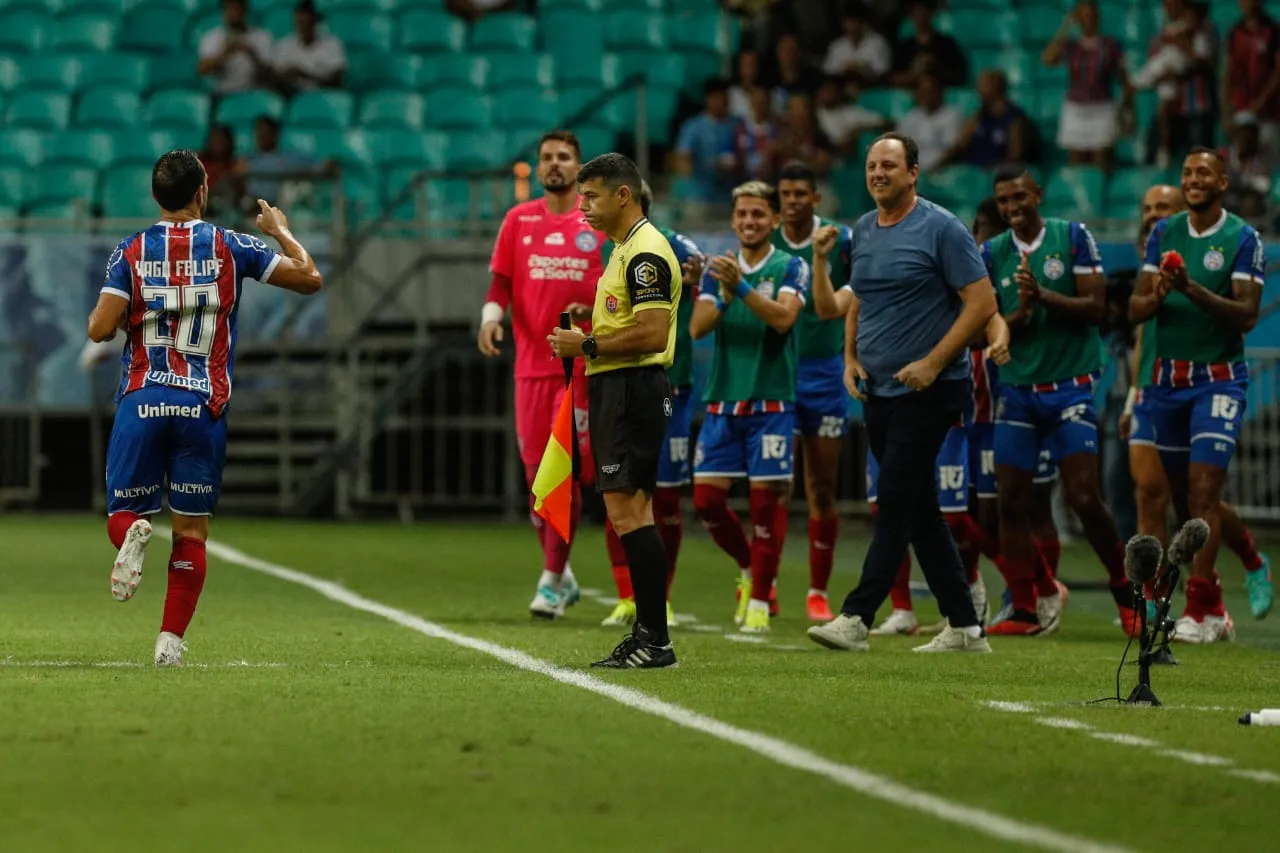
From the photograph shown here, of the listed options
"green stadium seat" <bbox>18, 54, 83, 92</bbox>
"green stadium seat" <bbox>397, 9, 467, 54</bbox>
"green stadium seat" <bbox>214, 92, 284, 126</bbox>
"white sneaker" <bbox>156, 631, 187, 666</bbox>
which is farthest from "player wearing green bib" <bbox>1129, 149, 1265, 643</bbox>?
"green stadium seat" <bbox>18, 54, 83, 92</bbox>

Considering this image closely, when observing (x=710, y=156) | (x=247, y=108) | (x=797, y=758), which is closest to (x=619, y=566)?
(x=797, y=758)

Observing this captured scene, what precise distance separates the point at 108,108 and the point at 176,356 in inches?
610

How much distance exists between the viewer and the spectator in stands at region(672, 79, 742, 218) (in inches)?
805

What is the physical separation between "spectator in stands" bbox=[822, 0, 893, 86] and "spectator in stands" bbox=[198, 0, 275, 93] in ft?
19.4

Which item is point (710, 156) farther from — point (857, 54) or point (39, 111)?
point (39, 111)

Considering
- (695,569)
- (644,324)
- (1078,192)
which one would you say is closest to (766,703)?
(644,324)

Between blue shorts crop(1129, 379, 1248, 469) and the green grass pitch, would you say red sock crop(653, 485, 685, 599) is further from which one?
A: blue shorts crop(1129, 379, 1248, 469)

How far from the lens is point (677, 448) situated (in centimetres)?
1229

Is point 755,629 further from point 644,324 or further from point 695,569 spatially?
point 695,569

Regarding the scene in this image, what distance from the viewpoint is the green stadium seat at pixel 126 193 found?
72.3 feet

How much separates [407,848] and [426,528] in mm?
14928

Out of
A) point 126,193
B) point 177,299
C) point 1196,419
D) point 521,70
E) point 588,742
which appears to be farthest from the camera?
point 521,70

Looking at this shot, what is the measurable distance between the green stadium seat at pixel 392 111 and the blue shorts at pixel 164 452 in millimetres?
14664

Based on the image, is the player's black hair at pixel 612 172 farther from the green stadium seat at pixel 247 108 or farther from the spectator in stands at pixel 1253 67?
the green stadium seat at pixel 247 108
